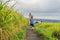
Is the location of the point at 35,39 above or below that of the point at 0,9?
below

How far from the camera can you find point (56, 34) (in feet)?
70.6

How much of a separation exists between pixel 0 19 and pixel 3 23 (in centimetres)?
17

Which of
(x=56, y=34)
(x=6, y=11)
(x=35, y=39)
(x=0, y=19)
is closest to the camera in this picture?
(x=0, y=19)

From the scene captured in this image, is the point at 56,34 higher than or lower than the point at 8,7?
lower

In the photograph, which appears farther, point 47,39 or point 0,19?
point 47,39

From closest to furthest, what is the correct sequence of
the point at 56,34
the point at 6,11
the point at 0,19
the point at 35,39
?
the point at 0,19 < the point at 6,11 < the point at 35,39 < the point at 56,34

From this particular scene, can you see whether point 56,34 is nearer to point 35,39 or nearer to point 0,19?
point 35,39

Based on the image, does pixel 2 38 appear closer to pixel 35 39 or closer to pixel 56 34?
pixel 35 39

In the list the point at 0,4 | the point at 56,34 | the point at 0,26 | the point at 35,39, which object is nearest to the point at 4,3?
the point at 0,4

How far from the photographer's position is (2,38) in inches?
278

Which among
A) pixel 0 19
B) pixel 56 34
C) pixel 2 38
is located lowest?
pixel 56 34

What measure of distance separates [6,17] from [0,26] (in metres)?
0.57

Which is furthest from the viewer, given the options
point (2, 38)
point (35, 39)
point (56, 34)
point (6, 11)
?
point (56, 34)

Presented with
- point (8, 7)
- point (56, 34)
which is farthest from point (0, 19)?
point (56, 34)
